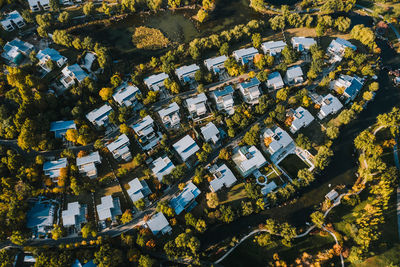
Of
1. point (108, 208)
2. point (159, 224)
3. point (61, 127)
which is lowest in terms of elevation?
point (108, 208)

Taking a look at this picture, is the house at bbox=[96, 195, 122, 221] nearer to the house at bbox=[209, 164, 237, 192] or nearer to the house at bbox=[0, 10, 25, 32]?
the house at bbox=[209, 164, 237, 192]

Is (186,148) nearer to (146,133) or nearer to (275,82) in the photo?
(146,133)

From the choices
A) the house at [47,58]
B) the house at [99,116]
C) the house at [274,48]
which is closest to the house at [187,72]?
the house at [99,116]

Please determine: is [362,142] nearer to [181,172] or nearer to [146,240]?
[181,172]

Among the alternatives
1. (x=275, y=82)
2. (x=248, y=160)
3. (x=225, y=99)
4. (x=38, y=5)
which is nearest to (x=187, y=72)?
(x=225, y=99)

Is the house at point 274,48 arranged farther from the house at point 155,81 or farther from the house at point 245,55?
the house at point 155,81

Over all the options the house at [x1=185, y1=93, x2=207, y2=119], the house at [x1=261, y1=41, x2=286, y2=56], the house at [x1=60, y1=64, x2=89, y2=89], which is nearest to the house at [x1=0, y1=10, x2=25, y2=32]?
the house at [x1=60, y1=64, x2=89, y2=89]
